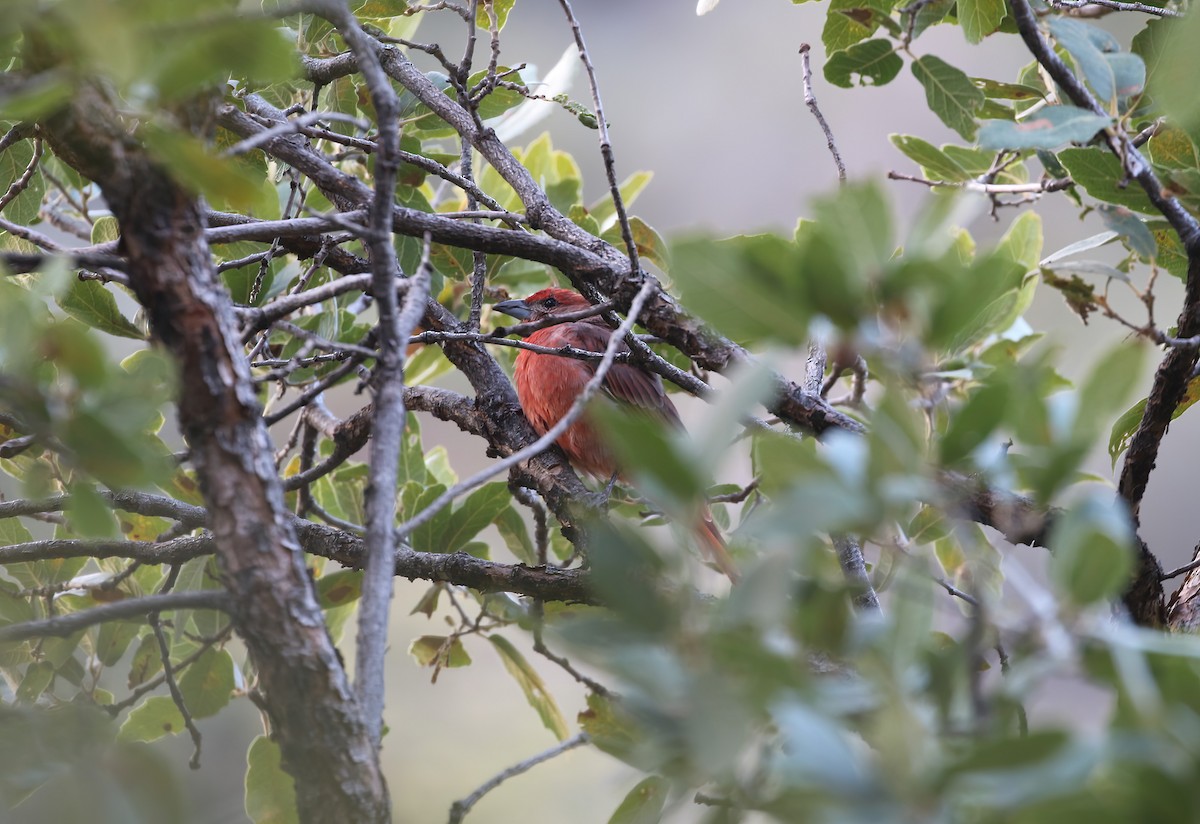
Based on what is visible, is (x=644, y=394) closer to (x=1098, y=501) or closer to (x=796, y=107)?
(x=1098, y=501)

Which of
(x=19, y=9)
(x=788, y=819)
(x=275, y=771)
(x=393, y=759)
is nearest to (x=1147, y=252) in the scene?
(x=788, y=819)

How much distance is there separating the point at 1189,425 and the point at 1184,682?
916cm

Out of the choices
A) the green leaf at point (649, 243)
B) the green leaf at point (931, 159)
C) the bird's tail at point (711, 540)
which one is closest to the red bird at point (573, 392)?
the bird's tail at point (711, 540)

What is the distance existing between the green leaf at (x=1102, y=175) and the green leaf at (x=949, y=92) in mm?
568

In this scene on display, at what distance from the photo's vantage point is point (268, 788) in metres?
2.54

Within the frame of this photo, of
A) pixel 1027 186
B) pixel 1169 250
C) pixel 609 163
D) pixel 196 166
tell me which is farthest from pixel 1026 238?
pixel 196 166

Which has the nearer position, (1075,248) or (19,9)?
(19,9)

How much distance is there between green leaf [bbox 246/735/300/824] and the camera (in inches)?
98.1

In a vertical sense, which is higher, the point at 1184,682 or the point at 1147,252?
the point at 1147,252

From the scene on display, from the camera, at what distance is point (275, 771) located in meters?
2.53

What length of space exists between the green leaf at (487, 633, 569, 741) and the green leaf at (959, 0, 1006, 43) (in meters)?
1.98

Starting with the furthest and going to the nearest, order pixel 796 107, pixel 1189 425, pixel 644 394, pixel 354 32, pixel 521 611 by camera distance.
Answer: pixel 796 107, pixel 1189 425, pixel 644 394, pixel 521 611, pixel 354 32

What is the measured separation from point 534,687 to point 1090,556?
7.88 feet

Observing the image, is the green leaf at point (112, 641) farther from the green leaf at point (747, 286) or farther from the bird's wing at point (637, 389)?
the green leaf at point (747, 286)
